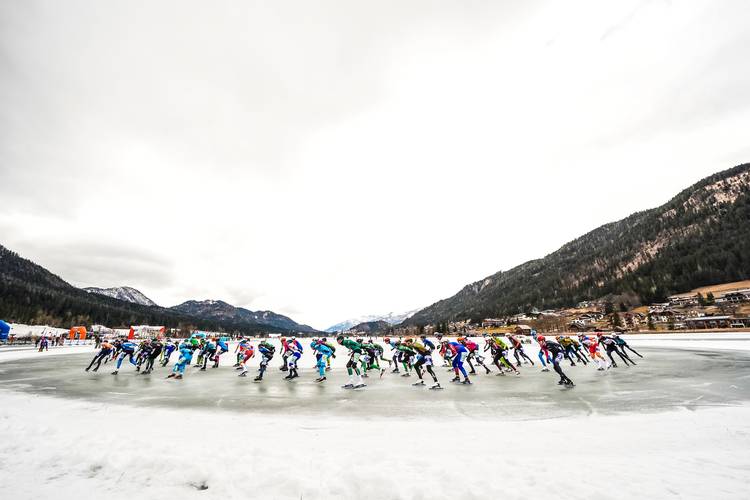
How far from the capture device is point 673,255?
139 meters

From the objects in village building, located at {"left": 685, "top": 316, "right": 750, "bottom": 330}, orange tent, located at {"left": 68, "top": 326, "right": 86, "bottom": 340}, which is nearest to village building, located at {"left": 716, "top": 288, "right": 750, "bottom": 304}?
village building, located at {"left": 685, "top": 316, "right": 750, "bottom": 330}

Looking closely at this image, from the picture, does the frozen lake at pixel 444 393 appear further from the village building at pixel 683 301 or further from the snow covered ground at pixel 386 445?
the village building at pixel 683 301

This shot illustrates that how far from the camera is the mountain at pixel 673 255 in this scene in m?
118

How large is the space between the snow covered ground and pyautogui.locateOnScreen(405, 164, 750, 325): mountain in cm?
14166

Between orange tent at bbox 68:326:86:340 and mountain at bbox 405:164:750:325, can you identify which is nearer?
orange tent at bbox 68:326:86:340

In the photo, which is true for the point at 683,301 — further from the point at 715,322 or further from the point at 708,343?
the point at 708,343

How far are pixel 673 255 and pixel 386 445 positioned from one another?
7264 inches

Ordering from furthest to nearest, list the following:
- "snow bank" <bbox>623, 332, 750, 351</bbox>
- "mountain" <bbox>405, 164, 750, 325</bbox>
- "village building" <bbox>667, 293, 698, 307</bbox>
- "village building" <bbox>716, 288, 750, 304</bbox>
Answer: "mountain" <bbox>405, 164, 750, 325</bbox>
"village building" <bbox>667, 293, 698, 307</bbox>
"village building" <bbox>716, 288, 750, 304</bbox>
"snow bank" <bbox>623, 332, 750, 351</bbox>

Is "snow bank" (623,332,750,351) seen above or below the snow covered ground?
below

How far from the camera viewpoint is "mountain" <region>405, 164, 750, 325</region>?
388ft

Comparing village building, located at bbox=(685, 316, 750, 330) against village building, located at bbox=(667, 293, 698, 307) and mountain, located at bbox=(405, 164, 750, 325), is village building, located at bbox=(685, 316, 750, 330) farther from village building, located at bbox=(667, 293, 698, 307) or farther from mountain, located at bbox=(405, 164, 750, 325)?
mountain, located at bbox=(405, 164, 750, 325)

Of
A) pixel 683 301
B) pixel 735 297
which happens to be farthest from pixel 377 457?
pixel 683 301

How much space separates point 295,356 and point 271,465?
1183cm

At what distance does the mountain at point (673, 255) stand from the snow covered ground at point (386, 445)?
14166 centimetres
